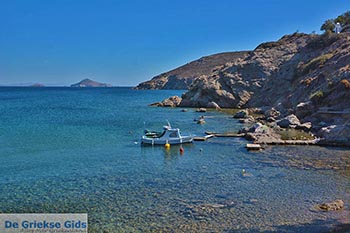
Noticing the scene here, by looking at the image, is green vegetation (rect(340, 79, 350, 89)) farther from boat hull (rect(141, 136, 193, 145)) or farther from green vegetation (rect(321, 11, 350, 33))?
green vegetation (rect(321, 11, 350, 33))

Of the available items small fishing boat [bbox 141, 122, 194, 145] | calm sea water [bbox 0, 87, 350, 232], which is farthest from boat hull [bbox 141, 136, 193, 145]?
calm sea water [bbox 0, 87, 350, 232]

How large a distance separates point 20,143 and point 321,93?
104 feet

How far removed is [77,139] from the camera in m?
35.0

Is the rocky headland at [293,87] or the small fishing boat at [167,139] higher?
the rocky headland at [293,87]

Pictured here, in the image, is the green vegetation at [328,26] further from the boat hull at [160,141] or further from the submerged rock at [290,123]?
the boat hull at [160,141]

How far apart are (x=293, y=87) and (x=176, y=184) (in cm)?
4351

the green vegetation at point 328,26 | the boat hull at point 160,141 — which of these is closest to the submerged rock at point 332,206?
the boat hull at point 160,141

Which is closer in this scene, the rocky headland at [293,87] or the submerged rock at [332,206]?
the submerged rock at [332,206]

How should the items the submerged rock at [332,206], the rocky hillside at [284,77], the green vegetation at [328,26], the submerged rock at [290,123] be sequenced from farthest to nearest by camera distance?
the green vegetation at [328,26] → the rocky hillside at [284,77] → the submerged rock at [290,123] → the submerged rock at [332,206]

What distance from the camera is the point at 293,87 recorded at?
5828cm

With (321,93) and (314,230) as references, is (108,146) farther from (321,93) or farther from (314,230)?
(321,93)

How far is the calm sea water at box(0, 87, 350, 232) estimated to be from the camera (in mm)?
14734

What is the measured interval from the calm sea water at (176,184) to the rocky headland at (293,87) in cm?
815

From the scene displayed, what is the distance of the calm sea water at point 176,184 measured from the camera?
1473cm
